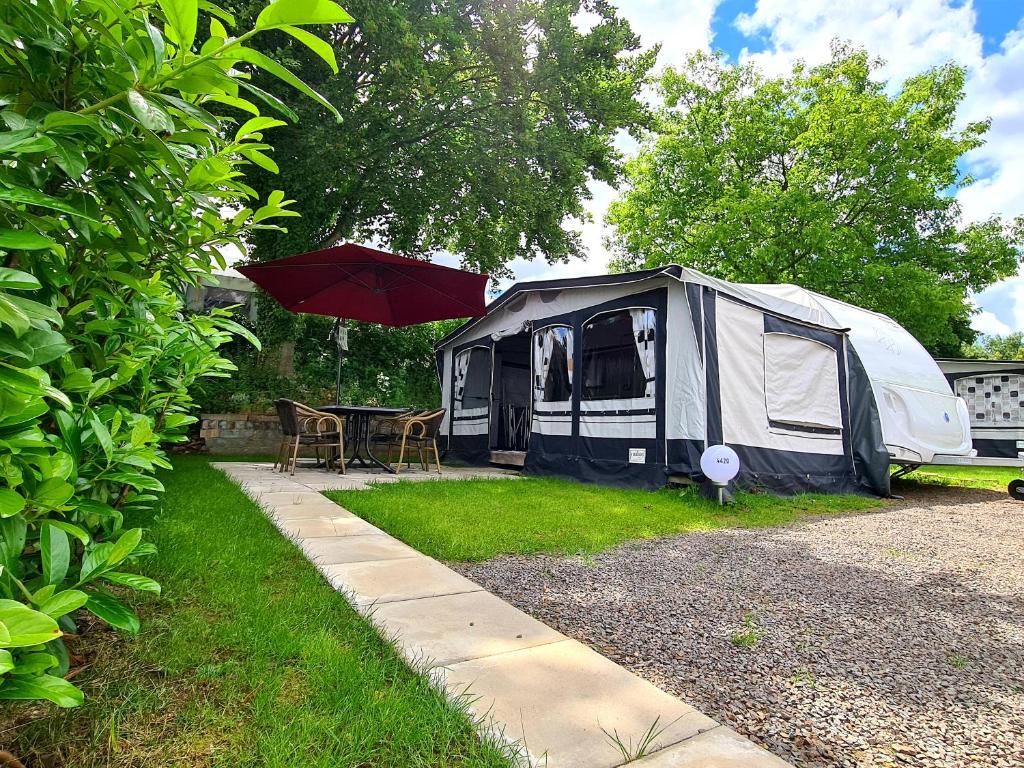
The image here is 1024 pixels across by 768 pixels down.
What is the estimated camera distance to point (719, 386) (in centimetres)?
536

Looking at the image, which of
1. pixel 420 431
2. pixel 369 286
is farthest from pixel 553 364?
pixel 369 286

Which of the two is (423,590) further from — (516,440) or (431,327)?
(431,327)

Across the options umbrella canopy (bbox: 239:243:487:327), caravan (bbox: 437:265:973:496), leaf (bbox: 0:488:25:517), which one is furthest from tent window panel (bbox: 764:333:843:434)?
leaf (bbox: 0:488:25:517)

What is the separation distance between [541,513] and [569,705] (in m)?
2.75

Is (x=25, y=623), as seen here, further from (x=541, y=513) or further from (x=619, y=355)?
(x=619, y=355)

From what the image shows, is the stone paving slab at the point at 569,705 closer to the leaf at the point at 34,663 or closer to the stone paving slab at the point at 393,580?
the stone paving slab at the point at 393,580

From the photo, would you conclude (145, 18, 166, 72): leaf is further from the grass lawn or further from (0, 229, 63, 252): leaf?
the grass lawn

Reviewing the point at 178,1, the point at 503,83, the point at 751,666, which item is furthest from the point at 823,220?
the point at 178,1

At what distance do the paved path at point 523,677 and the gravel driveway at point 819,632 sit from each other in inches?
6.7

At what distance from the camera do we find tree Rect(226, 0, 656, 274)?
25.7 feet

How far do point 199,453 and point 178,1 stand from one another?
839cm

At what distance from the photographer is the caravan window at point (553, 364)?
675cm

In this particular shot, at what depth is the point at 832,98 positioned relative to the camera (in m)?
14.5

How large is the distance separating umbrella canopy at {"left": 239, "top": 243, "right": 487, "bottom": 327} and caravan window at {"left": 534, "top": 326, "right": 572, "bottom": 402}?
940 mm
